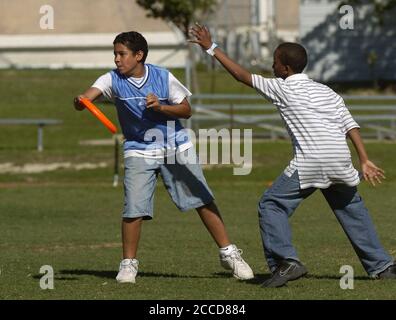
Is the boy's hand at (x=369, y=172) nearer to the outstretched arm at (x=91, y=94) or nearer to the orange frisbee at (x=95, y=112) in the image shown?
the orange frisbee at (x=95, y=112)

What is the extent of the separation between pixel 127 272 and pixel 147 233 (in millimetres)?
5446

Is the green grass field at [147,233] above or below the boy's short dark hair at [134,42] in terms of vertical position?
→ below

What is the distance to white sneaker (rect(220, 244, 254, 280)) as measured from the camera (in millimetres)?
10109

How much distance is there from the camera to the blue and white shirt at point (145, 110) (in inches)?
392

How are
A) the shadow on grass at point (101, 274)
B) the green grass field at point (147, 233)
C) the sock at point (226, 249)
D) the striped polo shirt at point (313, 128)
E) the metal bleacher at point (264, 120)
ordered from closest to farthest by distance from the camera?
the striped polo shirt at point (313, 128) → the green grass field at point (147, 233) → the sock at point (226, 249) → the shadow on grass at point (101, 274) → the metal bleacher at point (264, 120)

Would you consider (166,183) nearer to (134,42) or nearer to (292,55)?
(134,42)

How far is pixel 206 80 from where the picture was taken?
130 ft

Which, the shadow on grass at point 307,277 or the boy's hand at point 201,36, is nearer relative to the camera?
the boy's hand at point 201,36

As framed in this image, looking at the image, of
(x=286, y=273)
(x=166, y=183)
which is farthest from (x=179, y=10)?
(x=286, y=273)

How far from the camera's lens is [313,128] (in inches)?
367

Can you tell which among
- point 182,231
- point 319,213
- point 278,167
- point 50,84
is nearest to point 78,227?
point 182,231

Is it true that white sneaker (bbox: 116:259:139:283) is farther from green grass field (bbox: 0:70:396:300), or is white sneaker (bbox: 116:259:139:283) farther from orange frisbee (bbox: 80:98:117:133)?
orange frisbee (bbox: 80:98:117:133)

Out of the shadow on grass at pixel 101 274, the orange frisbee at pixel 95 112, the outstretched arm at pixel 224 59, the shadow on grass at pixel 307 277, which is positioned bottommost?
the shadow on grass at pixel 101 274

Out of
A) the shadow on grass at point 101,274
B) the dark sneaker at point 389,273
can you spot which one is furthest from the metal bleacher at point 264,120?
the dark sneaker at point 389,273
